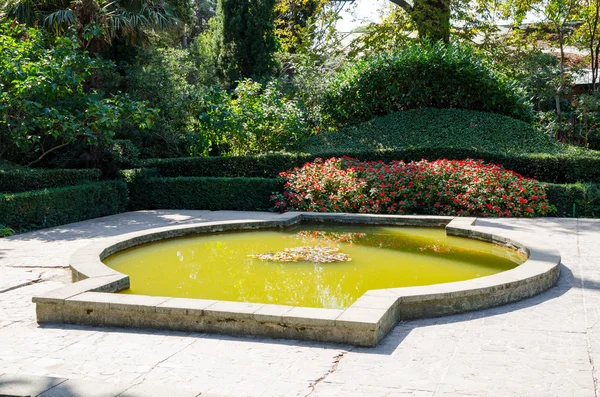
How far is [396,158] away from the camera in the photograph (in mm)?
12570

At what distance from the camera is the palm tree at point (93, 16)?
465 inches

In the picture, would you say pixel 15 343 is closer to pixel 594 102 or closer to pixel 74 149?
pixel 74 149

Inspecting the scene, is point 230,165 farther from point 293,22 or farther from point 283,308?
point 293,22

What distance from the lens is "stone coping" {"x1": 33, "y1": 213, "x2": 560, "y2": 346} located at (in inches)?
164

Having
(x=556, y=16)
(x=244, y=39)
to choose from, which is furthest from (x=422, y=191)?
(x=556, y=16)

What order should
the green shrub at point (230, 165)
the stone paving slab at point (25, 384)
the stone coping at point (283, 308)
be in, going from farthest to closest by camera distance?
the green shrub at point (230, 165), the stone coping at point (283, 308), the stone paving slab at point (25, 384)

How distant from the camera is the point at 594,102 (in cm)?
1678

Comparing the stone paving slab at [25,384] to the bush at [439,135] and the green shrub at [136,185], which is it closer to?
the green shrub at [136,185]

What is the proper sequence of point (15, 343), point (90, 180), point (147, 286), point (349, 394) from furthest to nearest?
point (90, 180) < point (147, 286) < point (15, 343) < point (349, 394)

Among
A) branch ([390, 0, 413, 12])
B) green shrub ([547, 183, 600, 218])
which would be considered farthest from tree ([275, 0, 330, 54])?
green shrub ([547, 183, 600, 218])

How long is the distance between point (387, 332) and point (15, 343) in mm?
2694

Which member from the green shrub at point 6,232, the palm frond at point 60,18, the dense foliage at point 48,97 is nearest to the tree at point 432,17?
the dense foliage at point 48,97

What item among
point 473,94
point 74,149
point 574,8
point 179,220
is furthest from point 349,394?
point 574,8

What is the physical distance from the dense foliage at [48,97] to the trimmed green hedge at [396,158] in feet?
5.59
